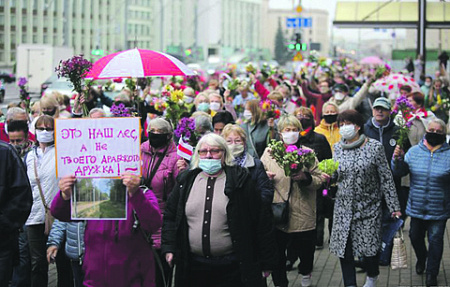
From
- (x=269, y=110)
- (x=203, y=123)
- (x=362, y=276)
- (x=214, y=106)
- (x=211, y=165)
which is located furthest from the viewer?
(x=214, y=106)

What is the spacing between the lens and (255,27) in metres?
168

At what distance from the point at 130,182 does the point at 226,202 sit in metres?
0.75

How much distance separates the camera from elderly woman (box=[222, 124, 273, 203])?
6.98 m

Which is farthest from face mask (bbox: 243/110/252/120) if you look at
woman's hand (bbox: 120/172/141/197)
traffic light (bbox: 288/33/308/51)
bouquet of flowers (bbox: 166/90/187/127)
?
traffic light (bbox: 288/33/308/51)

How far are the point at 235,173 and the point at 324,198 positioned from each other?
2.96 m

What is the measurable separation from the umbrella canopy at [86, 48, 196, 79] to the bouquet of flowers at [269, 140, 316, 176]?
2116mm

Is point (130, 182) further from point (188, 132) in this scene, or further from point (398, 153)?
point (398, 153)

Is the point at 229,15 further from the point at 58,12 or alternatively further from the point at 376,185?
the point at 376,185

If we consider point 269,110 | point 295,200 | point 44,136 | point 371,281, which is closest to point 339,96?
point 269,110

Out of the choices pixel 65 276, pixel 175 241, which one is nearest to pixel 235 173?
pixel 175 241

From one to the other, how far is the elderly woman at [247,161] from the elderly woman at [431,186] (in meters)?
1.91

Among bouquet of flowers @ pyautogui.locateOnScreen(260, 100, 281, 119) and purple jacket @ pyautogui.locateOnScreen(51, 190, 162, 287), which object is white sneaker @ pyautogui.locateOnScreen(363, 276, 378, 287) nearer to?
purple jacket @ pyautogui.locateOnScreen(51, 190, 162, 287)

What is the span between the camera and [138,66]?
9.30 m

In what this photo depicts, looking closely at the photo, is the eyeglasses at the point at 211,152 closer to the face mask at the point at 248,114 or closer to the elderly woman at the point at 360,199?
the elderly woman at the point at 360,199
